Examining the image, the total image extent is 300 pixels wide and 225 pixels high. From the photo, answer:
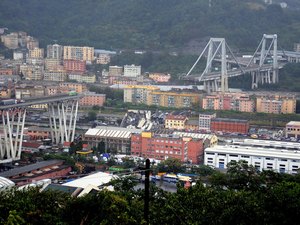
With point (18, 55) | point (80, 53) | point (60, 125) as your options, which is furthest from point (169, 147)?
point (18, 55)

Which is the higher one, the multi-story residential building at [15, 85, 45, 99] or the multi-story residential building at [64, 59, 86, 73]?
the multi-story residential building at [64, 59, 86, 73]

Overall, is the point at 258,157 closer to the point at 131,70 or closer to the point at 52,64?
the point at 131,70

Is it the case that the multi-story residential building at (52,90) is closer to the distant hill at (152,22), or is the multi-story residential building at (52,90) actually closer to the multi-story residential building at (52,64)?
the multi-story residential building at (52,64)

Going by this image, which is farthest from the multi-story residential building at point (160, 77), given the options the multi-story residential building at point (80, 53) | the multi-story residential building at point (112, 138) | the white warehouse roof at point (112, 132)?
the multi-story residential building at point (112, 138)

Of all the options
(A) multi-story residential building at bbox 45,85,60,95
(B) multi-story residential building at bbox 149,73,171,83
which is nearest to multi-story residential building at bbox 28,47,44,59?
(B) multi-story residential building at bbox 149,73,171,83

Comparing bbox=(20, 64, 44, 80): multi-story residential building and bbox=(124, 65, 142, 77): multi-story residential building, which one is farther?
bbox=(124, 65, 142, 77): multi-story residential building

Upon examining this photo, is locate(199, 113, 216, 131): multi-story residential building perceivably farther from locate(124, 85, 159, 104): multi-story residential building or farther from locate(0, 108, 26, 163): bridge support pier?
locate(0, 108, 26, 163): bridge support pier

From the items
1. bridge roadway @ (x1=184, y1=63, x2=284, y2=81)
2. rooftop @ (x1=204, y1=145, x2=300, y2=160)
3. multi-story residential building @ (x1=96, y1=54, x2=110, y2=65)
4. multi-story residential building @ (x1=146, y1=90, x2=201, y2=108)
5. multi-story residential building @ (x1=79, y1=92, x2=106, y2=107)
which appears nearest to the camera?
rooftop @ (x1=204, y1=145, x2=300, y2=160)

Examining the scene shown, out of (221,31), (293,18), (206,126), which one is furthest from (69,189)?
(293,18)
